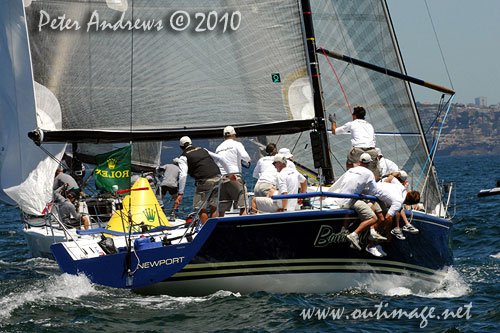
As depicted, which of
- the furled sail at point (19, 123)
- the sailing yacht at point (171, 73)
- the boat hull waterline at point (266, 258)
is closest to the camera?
the boat hull waterline at point (266, 258)

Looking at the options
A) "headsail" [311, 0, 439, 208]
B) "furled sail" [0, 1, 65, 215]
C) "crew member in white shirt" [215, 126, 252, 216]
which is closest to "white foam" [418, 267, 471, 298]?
"headsail" [311, 0, 439, 208]

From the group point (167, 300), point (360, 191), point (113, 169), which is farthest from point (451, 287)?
point (113, 169)

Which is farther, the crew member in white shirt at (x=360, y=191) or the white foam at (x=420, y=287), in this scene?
the white foam at (x=420, y=287)

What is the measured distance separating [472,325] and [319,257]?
2061 mm

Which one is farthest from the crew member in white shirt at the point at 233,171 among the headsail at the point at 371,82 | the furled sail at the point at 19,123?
the headsail at the point at 371,82

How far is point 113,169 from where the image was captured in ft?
39.3

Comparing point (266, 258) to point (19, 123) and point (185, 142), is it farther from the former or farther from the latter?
point (19, 123)

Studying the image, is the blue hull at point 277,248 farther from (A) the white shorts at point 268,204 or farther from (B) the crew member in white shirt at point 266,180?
(B) the crew member in white shirt at point 266,180

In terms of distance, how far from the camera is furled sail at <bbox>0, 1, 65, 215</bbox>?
13.2m

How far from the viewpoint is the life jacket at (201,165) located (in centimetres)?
1131

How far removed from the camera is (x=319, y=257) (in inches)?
407

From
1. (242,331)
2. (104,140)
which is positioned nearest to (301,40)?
(104,140)

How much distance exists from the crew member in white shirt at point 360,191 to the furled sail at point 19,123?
520cm

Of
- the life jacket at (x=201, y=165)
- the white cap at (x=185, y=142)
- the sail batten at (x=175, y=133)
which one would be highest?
the sail batten at (x=175, y=133)
